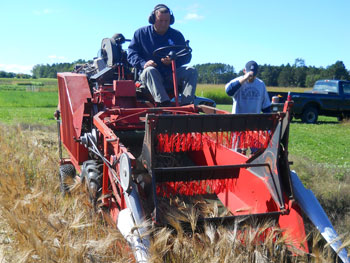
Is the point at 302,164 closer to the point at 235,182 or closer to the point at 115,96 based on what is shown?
the point at 235,182

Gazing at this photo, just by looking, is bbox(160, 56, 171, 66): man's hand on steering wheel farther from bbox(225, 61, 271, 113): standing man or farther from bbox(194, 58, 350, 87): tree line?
bbox(194, 58, 350, 87): tree line

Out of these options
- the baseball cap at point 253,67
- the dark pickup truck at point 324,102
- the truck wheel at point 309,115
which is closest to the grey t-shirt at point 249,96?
the baseball cap at point 253,67

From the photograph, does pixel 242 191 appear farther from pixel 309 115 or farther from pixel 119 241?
pixel 309 115

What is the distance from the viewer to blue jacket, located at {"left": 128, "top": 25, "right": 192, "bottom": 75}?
5.00 meters

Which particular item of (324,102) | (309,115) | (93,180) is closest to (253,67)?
(93,180)

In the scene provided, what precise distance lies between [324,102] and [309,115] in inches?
37.7

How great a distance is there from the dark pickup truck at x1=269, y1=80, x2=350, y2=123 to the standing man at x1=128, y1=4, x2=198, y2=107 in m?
11.6

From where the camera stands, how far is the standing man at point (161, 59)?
475 cm

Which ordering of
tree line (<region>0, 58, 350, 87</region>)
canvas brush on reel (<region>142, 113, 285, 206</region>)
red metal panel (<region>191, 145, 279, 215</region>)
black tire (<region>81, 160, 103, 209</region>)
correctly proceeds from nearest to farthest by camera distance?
canvas brush on reel (<region>142, 113, 285, 206</region>), red metal panel (<region>191, 145, 279, 215</region>), black tire (<region>81, 160, 103, 209</region>), tree line (<region>0, 58, 350, 87</region>)

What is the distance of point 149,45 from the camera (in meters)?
5.08

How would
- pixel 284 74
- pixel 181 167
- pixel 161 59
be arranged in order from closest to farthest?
1. pixel 181 167
2. pixel 161 59
3. pixel 284 74

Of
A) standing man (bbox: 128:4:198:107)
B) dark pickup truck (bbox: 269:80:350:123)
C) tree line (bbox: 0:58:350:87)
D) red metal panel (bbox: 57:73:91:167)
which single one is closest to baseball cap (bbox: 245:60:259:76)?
standing man (bbox: 128:4:198:107)

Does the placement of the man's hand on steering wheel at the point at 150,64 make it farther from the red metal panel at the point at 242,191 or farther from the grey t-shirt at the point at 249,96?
the red metal panel at the point at 242,191

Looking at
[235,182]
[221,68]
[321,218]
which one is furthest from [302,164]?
[221,68]
